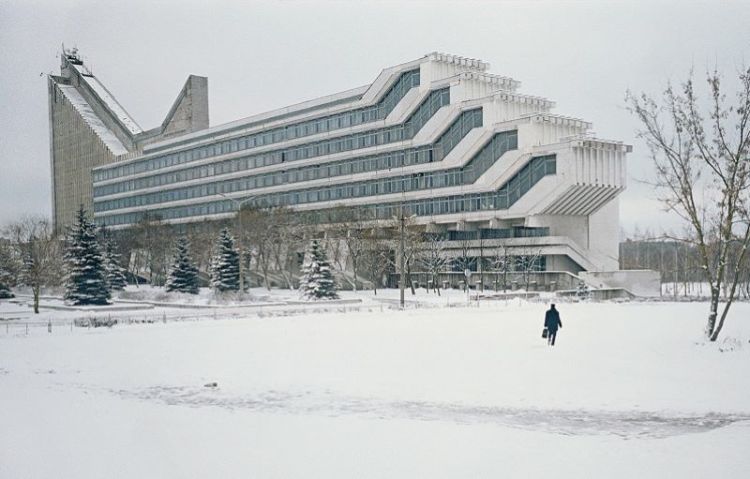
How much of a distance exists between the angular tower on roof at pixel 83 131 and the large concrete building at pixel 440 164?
21.0 m

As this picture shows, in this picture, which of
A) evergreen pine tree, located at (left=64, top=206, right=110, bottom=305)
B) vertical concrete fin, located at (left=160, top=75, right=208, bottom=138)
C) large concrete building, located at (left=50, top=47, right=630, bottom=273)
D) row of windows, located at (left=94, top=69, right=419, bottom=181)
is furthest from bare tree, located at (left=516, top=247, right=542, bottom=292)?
vertical concrete fin, located at (left=160, top=75, right=208, bottom=138)

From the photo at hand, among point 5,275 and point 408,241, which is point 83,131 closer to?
point 5,275

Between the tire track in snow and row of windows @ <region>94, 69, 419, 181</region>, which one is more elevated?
row of windows @ <region>94, 69, 419, 181</region>

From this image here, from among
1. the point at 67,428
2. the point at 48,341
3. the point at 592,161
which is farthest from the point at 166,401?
the point at 592,161

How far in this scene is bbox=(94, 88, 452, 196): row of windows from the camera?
76125 mm

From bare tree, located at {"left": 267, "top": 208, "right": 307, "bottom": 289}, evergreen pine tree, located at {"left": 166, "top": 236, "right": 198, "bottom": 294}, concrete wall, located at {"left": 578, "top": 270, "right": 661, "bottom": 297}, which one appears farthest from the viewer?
bare tree, located at {"left": 267, "top": 208, "right": 307, "bottom": 289}

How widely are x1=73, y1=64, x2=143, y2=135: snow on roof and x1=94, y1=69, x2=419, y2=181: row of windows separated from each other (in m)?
10.6

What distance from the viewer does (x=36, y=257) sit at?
50250 mm

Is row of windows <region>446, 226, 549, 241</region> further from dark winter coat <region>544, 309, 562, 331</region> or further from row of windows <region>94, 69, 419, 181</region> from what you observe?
dark winter coat <region>544, 309, 562, 331</region>

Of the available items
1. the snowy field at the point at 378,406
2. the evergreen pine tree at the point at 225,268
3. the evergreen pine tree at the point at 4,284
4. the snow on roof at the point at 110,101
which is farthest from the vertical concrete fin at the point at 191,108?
the snowy field at the point at 378,406

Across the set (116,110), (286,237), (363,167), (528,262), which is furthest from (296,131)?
(116,110)

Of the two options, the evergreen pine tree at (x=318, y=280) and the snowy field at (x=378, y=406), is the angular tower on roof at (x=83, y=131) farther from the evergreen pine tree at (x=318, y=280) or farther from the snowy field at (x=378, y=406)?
the snowy field at (x=378, y=406)

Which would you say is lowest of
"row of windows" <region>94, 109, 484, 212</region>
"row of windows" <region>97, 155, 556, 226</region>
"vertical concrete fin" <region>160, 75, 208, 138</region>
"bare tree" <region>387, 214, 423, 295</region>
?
"bare tree" <region>387, 214, 423, 295</region>

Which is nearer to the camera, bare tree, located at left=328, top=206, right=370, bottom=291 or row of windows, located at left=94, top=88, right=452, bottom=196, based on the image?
bare tree, located at left=328, top=206, right=370, bottom=291
